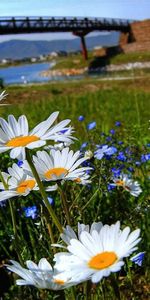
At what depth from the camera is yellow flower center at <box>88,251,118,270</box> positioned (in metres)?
0.64

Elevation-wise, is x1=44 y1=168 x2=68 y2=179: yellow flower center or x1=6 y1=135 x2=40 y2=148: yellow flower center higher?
x1=6 y1=135 x2=40 y2=148: yellow flower center

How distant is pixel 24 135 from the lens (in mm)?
890

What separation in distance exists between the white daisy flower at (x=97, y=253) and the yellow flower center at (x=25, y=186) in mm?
220

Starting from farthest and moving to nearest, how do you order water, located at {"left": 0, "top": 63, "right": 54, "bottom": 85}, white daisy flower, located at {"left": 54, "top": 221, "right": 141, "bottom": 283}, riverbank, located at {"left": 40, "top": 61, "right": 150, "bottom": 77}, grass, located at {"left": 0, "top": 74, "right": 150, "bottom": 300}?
1. riverbank, located at {"left": 40, "top": 61, "right": 150, "bottom": 77}
2. water, located at {"left": 0, "top": 63, "right": 54, "bottom": 85}
3. grass, located at {"left": 0, "top": 74, "right": 150, "bottom": 300}
4. white daisy flower, located at {"left": 54, "top": 221, "right": 141, "bottom": 283}

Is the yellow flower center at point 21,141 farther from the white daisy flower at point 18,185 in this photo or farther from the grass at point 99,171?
the grass at point 99,171

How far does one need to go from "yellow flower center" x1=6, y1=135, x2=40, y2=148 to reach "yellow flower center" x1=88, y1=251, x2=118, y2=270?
23 cm

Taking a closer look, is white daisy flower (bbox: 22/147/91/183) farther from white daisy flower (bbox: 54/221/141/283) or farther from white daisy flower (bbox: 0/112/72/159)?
white daisy flower (bbox: 54/221/141/283)

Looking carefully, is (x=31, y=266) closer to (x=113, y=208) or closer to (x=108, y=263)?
(x=108, y=263)

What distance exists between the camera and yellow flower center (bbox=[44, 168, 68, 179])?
0.94 metres

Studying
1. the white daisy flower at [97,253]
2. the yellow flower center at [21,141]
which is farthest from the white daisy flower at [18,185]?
the white daisy flower at [97,253]

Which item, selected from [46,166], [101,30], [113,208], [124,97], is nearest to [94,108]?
[124,97]

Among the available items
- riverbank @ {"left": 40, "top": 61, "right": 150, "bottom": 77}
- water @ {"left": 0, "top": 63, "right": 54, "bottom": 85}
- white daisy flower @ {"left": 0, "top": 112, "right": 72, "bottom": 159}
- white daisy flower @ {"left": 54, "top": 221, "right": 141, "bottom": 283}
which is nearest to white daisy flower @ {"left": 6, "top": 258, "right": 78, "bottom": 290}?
white daisy flower @ {"left": 54, "top": 221, "right": 141, "bottom": 283}

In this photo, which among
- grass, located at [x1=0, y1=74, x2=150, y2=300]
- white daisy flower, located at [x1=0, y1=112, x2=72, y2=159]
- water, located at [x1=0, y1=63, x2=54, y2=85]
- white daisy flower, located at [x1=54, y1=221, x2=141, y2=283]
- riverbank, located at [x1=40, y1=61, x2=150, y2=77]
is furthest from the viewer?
riverbank, located at [x1=40, y1=61, x2=150, y2=77]

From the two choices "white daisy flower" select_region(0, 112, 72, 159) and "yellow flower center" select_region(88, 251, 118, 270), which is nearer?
"yellow flower center" select_region(88, 251, 118, 270)
